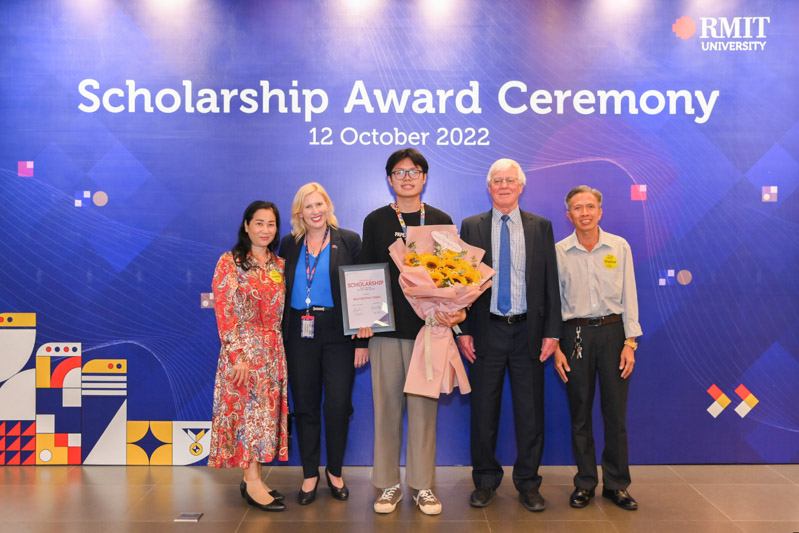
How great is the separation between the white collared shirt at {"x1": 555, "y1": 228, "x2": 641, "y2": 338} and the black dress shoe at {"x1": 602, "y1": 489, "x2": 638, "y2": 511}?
36.8 inches

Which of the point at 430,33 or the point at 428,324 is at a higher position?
the point at 430,33

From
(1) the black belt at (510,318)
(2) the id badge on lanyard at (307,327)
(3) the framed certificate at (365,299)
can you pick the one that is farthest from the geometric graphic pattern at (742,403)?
(2) the id badge on lanyard at (307,327)

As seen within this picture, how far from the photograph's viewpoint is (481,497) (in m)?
3.31

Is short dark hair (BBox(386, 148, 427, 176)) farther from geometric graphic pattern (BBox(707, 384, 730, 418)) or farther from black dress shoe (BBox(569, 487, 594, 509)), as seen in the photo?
geometric graphic pattern (BBox(707, 384, 730, 418))

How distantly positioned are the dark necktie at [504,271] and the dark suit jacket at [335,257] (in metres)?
0.84

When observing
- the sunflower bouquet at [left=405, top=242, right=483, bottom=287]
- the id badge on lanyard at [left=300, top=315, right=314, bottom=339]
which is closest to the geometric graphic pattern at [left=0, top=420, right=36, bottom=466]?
the id badge on lanyard at [left=300, top=315, right=314, bottom=339]

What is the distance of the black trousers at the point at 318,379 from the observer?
328 cm

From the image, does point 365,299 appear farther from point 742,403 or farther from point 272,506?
point 742,403

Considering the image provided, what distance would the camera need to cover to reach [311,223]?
3.28 meters

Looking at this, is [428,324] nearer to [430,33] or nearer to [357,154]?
[357,154]

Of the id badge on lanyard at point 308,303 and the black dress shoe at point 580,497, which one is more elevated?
the id badge on lanyard at point 308,303

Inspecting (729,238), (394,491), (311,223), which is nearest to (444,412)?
(394,491)

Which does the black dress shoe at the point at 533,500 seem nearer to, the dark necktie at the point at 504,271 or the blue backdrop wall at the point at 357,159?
the blue backdrop wall at the point at 357,159

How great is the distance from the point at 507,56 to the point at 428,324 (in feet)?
7.05
